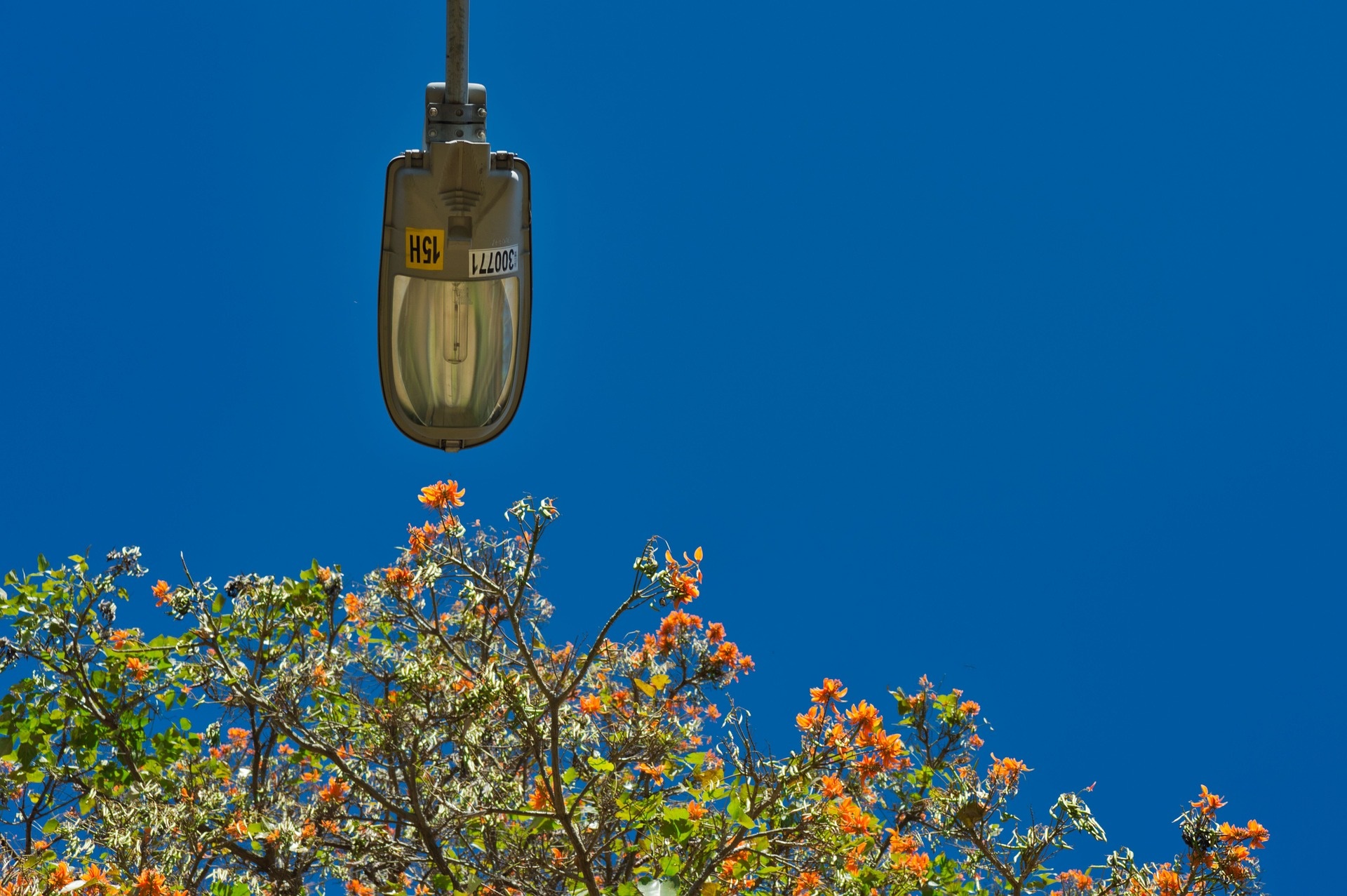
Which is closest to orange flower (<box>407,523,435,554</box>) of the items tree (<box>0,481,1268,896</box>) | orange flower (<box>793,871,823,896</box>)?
tree (<box>0,481,1268,896</box>)

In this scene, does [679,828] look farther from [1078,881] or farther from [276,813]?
[1078,881]

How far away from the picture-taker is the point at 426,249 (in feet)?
7.09

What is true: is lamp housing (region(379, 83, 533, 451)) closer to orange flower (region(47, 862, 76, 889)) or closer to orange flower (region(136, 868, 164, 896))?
orange flower (region(47, 862, 76, 889))

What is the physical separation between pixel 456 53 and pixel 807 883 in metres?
3.66

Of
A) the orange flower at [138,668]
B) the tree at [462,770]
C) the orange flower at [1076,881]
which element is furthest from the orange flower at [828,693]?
the orange flower at [138,668]

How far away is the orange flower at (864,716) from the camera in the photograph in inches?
156

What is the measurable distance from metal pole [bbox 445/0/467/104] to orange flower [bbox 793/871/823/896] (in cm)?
347

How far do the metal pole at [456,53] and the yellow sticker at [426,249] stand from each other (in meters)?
0.26

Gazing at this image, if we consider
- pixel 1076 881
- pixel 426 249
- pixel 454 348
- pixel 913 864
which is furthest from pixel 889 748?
pixel 426 249

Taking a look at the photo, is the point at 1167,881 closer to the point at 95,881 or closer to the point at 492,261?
the point at 492,261

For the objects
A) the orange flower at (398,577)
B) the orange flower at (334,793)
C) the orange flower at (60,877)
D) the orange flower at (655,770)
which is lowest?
the orange flower at (60,877)

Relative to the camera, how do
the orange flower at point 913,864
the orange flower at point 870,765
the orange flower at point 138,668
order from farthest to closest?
the orange flower at point 138,668, the orange flower at point 913,864, the orange flower at point 870,765

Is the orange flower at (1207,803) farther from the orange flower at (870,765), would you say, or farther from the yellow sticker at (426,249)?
the yellow sticker at (426,249)

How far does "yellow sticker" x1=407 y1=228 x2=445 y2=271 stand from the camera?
2131 mm
